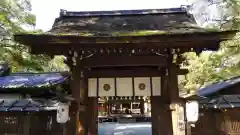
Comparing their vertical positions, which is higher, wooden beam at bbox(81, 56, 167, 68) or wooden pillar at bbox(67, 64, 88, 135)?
wooden beam at bbox(81, 56, 167, 68)

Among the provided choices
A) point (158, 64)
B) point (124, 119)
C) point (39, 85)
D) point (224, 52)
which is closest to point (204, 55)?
point (224, 52)

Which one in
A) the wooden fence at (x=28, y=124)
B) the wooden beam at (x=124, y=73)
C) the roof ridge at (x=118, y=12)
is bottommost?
the wooden fence at (x=28, y=124)

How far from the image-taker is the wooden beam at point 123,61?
6.92 m

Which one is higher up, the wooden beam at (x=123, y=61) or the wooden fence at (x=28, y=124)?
the wooden beam at (x=123, y=61)

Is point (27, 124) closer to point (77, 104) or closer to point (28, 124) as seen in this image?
point (28, 124)

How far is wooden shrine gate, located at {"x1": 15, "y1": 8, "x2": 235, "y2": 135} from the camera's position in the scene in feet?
20.1

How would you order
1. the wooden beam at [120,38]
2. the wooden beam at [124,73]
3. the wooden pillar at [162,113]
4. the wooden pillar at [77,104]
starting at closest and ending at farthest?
the wooden beam at [120,38]
the wooden pillar at [77,104]
the wooden pillar at [162,113]
the wooden beam at [124,73]

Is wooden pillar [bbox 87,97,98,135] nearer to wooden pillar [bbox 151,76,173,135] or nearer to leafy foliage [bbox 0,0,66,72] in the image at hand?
wooden pillar [bbox 151,76,173,135]

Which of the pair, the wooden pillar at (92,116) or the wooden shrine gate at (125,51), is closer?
the wooden shrine gate at (125,51)

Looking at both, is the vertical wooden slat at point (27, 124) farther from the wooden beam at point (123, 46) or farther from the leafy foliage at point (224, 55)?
the leafy foliage at point (224, 55)

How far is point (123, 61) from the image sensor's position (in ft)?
22.8

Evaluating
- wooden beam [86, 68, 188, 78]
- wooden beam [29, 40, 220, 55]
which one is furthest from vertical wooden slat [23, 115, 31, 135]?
wooden beam [29, 40, 220, 55]

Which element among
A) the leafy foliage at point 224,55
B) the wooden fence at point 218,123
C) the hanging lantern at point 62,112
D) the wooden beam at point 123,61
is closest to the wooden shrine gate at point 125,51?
the wooden beam at point 123,61

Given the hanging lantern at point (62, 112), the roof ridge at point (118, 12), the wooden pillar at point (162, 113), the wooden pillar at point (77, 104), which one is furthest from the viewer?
the roof ridge at point (118, 12)
